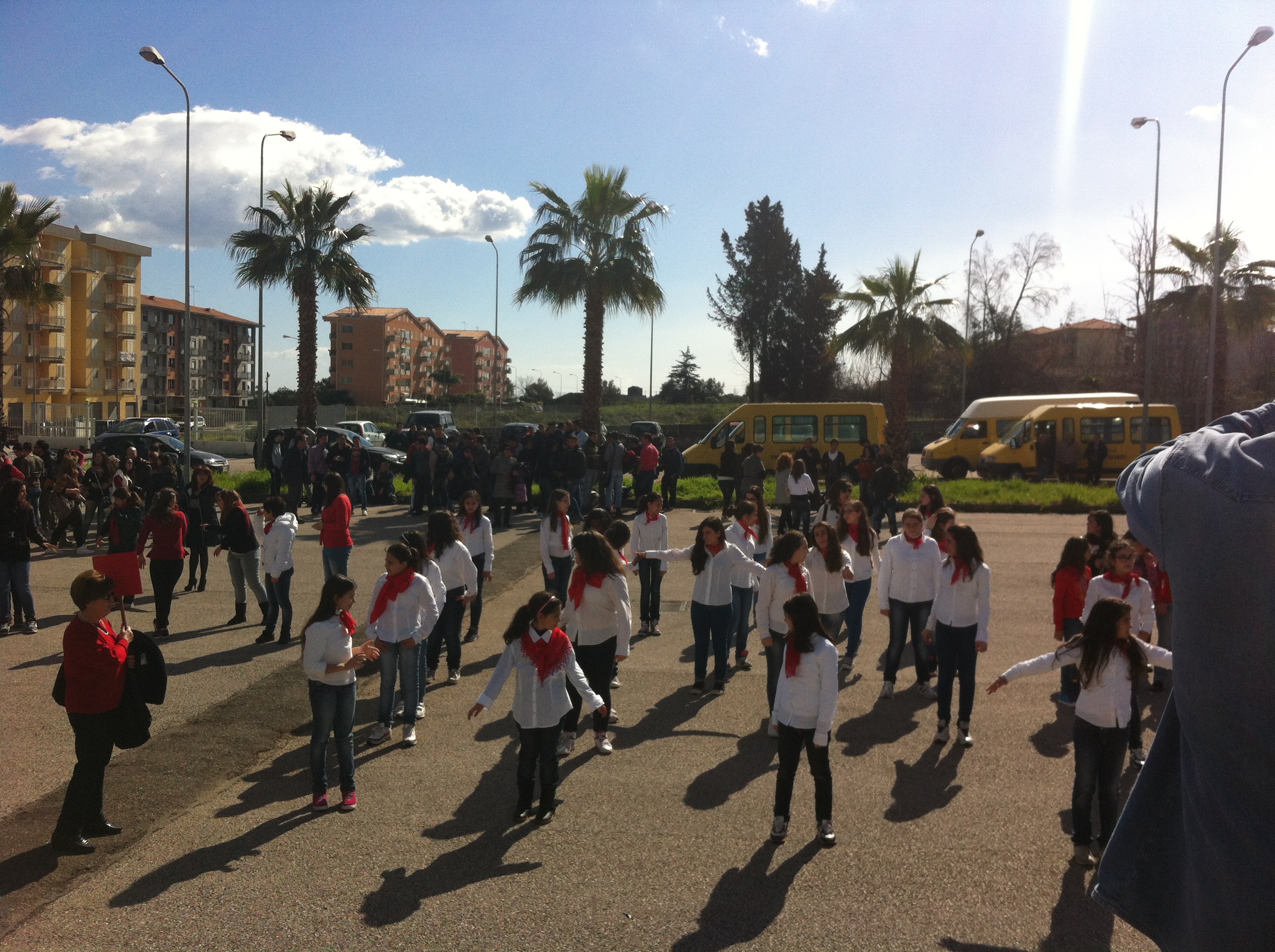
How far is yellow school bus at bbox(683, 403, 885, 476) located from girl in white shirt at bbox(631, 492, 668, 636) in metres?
17.0

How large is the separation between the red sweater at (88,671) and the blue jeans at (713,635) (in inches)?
180

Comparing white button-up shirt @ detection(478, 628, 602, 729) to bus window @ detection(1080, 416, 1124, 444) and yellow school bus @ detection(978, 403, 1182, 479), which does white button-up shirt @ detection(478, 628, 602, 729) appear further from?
bus window @ detection(1080, 416, 1124, 444)

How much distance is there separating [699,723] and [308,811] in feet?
10.1

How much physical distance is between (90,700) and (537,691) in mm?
2591

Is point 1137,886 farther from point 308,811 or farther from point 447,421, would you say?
point 447,421

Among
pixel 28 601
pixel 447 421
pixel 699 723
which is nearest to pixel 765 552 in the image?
pixel 699 723

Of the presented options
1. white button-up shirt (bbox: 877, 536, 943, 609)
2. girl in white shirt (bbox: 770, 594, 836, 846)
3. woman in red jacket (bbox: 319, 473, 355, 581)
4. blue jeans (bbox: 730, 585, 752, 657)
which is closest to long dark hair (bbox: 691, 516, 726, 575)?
blue jeans (bbox: 730, 585, 752, 657)

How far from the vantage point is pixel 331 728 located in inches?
237

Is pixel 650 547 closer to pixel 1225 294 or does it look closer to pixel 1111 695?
pixel 1111 695

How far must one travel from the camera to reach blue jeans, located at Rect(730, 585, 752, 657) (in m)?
9.15

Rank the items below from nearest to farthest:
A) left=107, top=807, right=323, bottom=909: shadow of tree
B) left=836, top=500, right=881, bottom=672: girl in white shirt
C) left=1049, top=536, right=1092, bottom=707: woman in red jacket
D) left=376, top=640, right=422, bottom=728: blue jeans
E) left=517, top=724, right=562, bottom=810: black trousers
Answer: left=107, top=807, right=323, bottom=909: shadow of tree < left=517, top=724, right=562, bottom=810: black trousers < left=376, top=640, right=422, bottom=728: blue jeans < left=1049, top=536, right=1092, bottom=707: woman in red jacket < left=836, top=500, right=881, bottom=672: girl in white shirt

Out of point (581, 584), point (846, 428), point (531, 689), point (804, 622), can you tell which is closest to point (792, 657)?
point (804, 622)

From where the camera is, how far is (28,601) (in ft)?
34.2

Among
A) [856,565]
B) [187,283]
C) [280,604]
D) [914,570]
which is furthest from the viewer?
[187,283]
